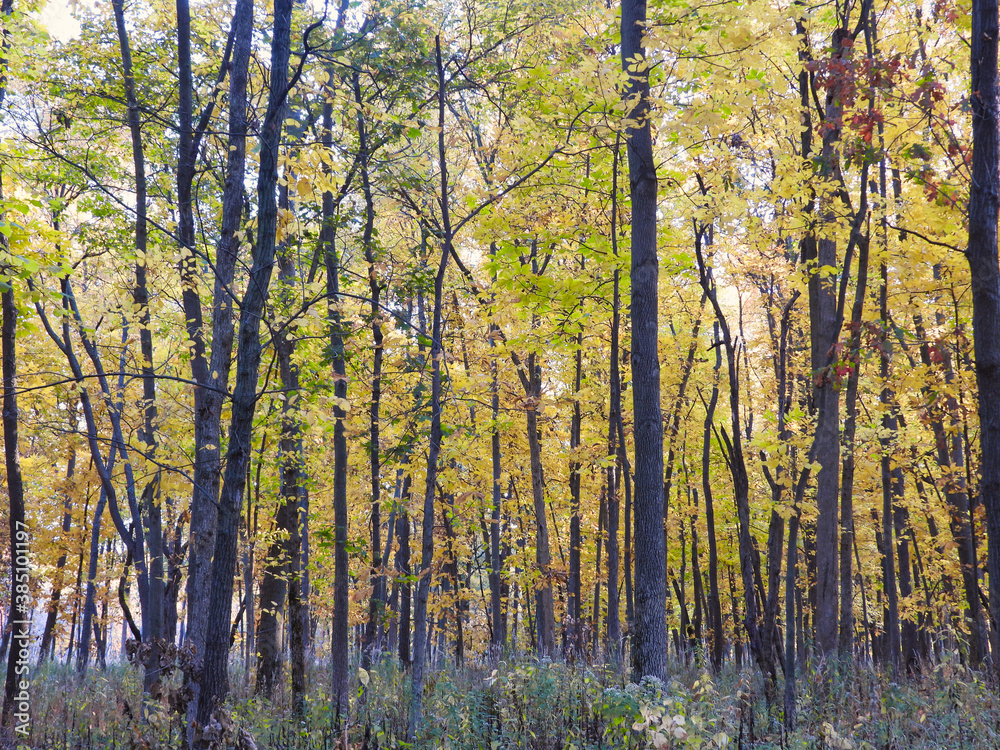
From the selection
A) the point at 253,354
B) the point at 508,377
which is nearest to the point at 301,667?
the point at 253,354

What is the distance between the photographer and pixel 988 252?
195 inches

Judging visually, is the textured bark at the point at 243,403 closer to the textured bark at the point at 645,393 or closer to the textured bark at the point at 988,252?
the textured bark at the point at 645,393

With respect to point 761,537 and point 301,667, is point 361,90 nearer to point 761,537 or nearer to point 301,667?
point 301,667

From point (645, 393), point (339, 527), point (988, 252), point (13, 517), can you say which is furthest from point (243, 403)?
point (988, 252)

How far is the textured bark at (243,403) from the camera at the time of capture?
4.59 metres

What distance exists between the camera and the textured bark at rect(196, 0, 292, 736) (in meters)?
4.59

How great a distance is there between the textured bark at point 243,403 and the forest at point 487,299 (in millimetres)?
25

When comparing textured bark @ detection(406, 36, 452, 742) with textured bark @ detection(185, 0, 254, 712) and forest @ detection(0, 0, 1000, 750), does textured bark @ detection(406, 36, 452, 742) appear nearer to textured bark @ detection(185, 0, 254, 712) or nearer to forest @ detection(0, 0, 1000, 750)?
forest @ detection(0, 0, 1000, 750)

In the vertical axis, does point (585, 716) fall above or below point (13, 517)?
below

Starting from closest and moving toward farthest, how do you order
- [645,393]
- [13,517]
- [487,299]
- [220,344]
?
[645,393] < [220,344] < [13,517] < [487,299]

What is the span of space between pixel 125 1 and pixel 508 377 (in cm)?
968

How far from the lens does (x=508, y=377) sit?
46.8ft

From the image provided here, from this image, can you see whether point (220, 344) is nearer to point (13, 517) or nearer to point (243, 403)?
point (243, 403)

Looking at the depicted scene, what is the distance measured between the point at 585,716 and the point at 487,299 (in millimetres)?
6103
